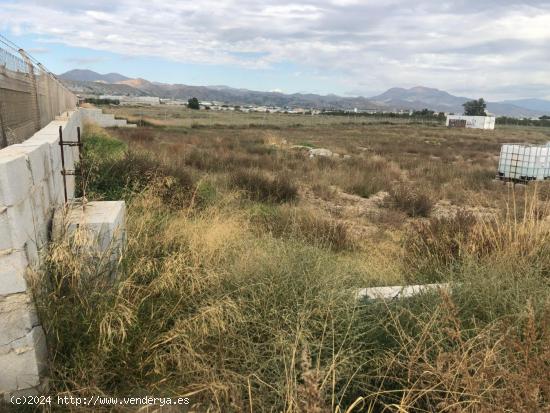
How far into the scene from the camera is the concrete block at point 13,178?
2568mm

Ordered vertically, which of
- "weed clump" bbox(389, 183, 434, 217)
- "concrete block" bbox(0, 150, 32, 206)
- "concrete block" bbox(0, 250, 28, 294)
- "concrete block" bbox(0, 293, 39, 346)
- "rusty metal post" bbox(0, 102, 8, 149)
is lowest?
"weed clump" bbox(389, 183, 434, 217)

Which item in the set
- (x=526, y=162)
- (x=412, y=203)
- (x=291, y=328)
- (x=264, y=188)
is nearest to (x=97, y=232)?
(x=291, y=328)

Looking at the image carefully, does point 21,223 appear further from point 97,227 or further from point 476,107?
point 476,107

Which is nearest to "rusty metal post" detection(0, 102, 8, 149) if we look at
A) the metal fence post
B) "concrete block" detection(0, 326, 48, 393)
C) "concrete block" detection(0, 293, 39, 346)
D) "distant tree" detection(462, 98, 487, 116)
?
"concrete block" detection(0, 293, 39, 346)

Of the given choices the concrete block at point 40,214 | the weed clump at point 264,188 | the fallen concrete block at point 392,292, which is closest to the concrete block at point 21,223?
the concrete block at point 40,214

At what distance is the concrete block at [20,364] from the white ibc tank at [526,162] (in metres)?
16.4

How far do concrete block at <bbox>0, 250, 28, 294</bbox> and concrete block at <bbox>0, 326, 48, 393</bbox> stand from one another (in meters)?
0.30

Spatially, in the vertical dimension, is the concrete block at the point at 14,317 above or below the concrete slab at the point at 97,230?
below

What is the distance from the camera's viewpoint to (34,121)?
6582 millimetres

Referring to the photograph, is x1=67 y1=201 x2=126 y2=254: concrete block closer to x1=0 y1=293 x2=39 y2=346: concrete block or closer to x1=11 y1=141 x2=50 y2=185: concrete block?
x1=11 y1=141 x2=50 y2=185: concrete block

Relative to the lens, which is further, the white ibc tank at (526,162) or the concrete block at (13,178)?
the white ibc tank at (526,162)

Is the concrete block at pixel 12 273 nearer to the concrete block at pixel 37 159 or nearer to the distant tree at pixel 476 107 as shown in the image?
the concrete block at pixel 37 159

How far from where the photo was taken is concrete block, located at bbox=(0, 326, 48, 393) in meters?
2.72

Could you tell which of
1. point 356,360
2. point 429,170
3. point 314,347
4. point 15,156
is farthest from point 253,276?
point 429,170
